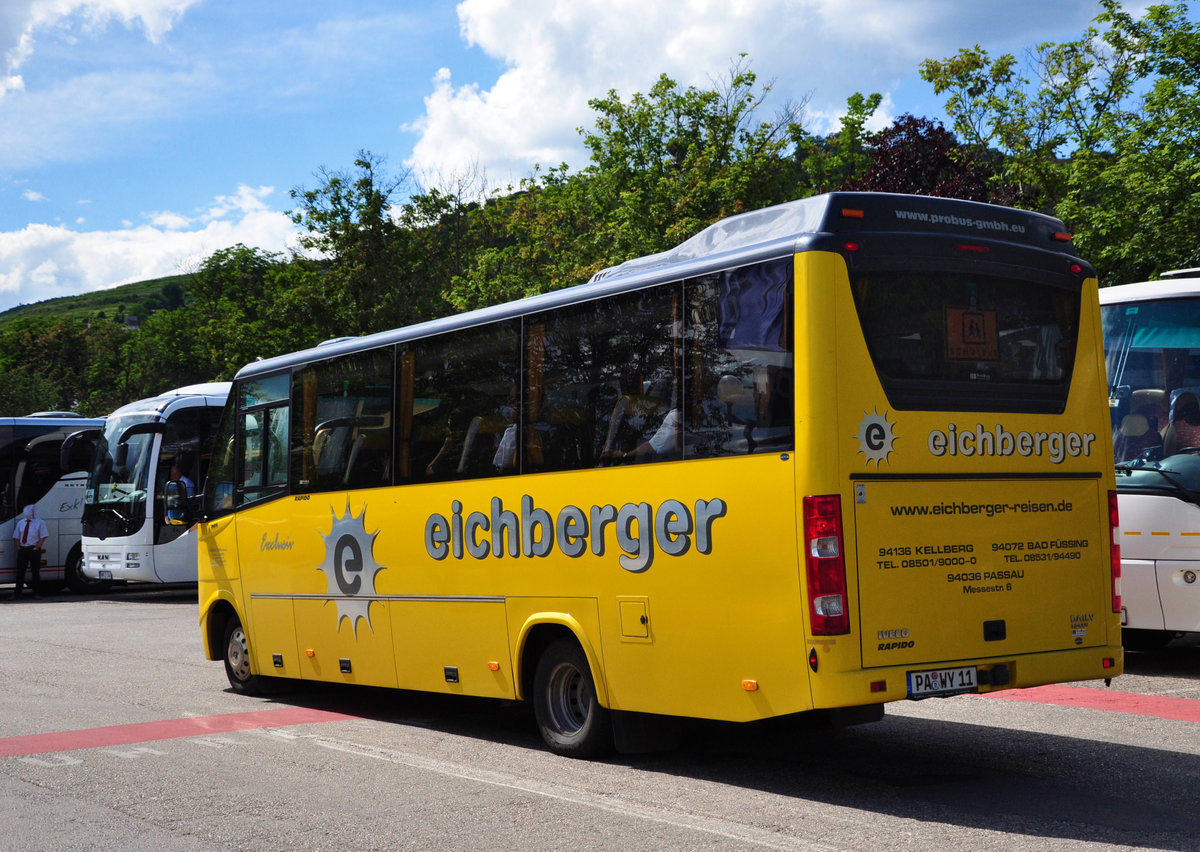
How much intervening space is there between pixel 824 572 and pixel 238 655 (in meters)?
7.30

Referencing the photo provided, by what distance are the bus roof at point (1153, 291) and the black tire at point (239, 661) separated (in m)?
8.66

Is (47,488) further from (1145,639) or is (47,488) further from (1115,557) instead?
(1115,557)

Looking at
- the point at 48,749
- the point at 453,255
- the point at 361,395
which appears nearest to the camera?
the point at 48,749

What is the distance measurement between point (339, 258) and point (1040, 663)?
3469 cm

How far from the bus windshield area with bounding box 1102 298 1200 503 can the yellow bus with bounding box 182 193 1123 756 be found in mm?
3944

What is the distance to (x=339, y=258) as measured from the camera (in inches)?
1564

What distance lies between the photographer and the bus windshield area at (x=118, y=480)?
79.2 feet

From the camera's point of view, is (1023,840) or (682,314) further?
(682,314)

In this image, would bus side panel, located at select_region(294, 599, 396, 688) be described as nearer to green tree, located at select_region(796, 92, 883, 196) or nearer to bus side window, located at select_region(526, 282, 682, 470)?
bus side window, located at select_region(526, 282, 682, 470)

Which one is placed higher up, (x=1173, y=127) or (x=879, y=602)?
(x=1173, y=127)

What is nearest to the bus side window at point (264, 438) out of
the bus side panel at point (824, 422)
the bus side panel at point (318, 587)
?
the bus side panel at point (318, 587)

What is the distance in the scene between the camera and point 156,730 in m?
9.84

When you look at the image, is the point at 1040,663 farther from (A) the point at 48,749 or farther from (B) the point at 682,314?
(A) the point at 48,749

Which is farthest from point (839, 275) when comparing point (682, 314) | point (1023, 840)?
point (1023, 840)
